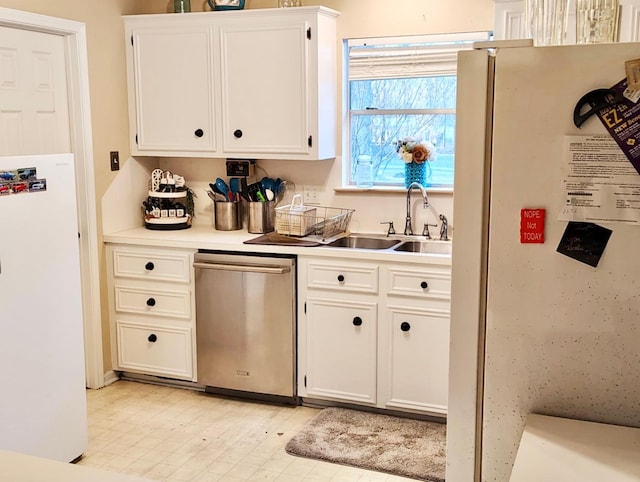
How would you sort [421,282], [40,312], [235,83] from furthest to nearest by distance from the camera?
1. [235,83]
2. [421,282]
3. [40,312]

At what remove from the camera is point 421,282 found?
3.51 m

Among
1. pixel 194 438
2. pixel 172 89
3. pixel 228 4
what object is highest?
pixel 228 4

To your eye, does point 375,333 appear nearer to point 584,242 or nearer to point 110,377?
point 110,377

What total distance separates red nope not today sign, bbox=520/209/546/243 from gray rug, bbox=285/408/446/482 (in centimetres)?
173

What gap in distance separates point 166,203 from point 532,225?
3.03m

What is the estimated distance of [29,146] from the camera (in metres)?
3.67

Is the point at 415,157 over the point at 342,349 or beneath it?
over

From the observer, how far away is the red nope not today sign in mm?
1658

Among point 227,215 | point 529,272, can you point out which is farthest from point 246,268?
point 529,272

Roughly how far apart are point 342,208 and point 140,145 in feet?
4.18

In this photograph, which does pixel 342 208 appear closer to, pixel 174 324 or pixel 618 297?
pixel 174 324

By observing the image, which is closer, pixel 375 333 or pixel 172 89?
pixel 375 333

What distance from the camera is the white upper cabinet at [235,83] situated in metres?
3.88

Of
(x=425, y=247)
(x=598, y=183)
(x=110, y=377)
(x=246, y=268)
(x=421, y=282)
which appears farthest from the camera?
(x=110, y=377)
